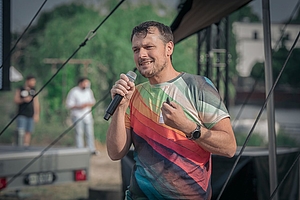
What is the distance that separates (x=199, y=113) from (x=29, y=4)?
13.6m

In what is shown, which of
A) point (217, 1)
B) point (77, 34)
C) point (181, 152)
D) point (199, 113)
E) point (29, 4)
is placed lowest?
point (181, 152)

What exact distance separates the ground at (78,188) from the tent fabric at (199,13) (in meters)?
2.76

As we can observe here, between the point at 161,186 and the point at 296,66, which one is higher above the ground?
the point at 296,66

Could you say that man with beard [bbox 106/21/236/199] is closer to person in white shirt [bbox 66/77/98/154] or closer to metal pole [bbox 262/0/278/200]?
metal pole [bbox 262/0/278/200]

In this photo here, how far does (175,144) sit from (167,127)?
0.25 ft

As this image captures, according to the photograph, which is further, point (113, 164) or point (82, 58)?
point (82, 58)

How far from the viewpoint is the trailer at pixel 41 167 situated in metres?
5.70

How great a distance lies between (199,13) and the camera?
4.27 metres

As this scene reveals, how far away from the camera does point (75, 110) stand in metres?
10.4

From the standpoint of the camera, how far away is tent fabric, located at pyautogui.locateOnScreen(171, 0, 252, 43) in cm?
397

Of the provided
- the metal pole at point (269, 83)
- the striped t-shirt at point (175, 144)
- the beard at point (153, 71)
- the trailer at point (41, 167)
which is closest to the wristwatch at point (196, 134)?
the striped t-shirt at point (175, 144)

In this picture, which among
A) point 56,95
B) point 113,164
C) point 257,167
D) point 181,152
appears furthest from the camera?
point 56,95

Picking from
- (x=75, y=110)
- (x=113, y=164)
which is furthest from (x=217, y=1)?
(x=113, y=164)

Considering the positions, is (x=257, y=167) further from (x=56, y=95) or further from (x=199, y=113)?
(x=56, y=95)
